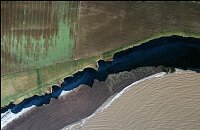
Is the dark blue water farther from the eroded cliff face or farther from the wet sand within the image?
the wet sand

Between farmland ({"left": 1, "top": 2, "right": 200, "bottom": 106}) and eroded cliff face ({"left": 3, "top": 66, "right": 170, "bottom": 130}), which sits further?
eroded cliff face ({"left": 3, "top": 66, "right": 170, "bottom": 130})

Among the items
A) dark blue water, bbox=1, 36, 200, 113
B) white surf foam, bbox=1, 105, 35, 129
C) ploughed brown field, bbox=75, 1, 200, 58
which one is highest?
ploughed brown field, bbox=75, 1, 200, 58

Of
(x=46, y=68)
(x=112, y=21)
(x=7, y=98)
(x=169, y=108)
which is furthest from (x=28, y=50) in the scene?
(x=169, y=108)

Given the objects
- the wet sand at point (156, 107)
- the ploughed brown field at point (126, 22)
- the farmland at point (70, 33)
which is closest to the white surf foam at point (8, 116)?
the farmland at point (70, 33)

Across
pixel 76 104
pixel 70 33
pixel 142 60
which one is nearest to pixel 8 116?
pixel 76 104

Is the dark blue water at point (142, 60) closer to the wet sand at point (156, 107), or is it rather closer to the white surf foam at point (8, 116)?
the white surf foam at point (8, 116)

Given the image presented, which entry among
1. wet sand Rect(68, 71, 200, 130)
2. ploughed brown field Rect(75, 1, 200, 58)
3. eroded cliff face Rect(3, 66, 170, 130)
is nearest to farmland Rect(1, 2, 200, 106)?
ploughed brown field Rect(75, 1, 200, 58)

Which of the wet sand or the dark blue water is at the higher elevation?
the dark blue water
